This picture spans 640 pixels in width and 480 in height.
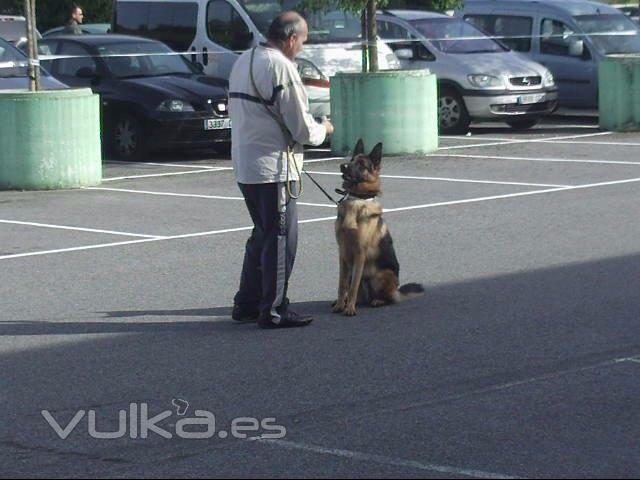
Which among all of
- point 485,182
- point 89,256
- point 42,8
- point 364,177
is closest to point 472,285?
point 364,177

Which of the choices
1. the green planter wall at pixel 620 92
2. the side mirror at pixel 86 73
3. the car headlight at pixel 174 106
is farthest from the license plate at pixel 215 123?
the green planter wall at pixel 620 92

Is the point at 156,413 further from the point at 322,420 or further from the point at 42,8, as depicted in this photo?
the point at 42,8

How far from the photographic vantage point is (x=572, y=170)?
664 inches

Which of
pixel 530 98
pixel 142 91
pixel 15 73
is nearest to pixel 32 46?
pixel 15 73

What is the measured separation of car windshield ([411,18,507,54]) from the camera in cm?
2308

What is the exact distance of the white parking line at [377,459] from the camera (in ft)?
18.6

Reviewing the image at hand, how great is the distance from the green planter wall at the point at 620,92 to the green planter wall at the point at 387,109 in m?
3.86

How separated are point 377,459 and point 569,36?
63.2ft

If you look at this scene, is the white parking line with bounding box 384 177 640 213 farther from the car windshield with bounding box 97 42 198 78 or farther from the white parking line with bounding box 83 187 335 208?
the car windshield with bounding box 97 42 198 78

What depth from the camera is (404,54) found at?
2289 centimetres

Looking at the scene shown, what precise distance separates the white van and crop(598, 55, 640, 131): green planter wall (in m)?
3.11

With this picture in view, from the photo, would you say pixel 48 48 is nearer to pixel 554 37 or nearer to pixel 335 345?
pixel 554 37

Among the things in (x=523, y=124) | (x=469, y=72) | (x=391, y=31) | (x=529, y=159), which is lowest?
(x=529, y=159)

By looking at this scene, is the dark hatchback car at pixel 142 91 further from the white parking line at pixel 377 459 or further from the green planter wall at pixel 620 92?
the white parking line at pixel 377 459
